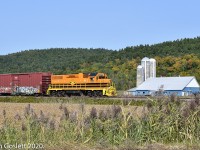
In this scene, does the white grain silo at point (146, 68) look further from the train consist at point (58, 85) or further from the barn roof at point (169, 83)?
the train consist at point (58, 85)

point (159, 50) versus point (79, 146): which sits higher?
point (159, 50)

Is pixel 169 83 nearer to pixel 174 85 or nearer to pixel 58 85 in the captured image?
pixel 174 85

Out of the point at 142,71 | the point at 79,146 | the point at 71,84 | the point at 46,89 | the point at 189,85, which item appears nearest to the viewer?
the point at 79,146

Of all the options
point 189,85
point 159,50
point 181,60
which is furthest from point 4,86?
point 159,50

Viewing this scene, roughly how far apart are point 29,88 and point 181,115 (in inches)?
1938

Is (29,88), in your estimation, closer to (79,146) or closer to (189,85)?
(189,85)

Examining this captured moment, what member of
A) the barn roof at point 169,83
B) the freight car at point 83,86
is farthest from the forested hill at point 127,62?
the freight car at point 83,86

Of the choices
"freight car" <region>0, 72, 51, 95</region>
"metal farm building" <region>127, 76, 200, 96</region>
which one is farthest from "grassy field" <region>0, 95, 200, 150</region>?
"metal farm building" <region>127, 76, 200, 96</region>

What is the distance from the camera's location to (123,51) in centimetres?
17062

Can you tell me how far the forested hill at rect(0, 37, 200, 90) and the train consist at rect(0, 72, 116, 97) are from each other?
44.0m

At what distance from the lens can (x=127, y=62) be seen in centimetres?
13862

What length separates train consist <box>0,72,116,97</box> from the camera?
49.8 meters

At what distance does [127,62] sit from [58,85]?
3410 inches

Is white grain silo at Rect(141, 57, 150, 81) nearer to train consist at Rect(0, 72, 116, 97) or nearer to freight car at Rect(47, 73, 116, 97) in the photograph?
train consist at Rect(0, 72, 116, 97)
